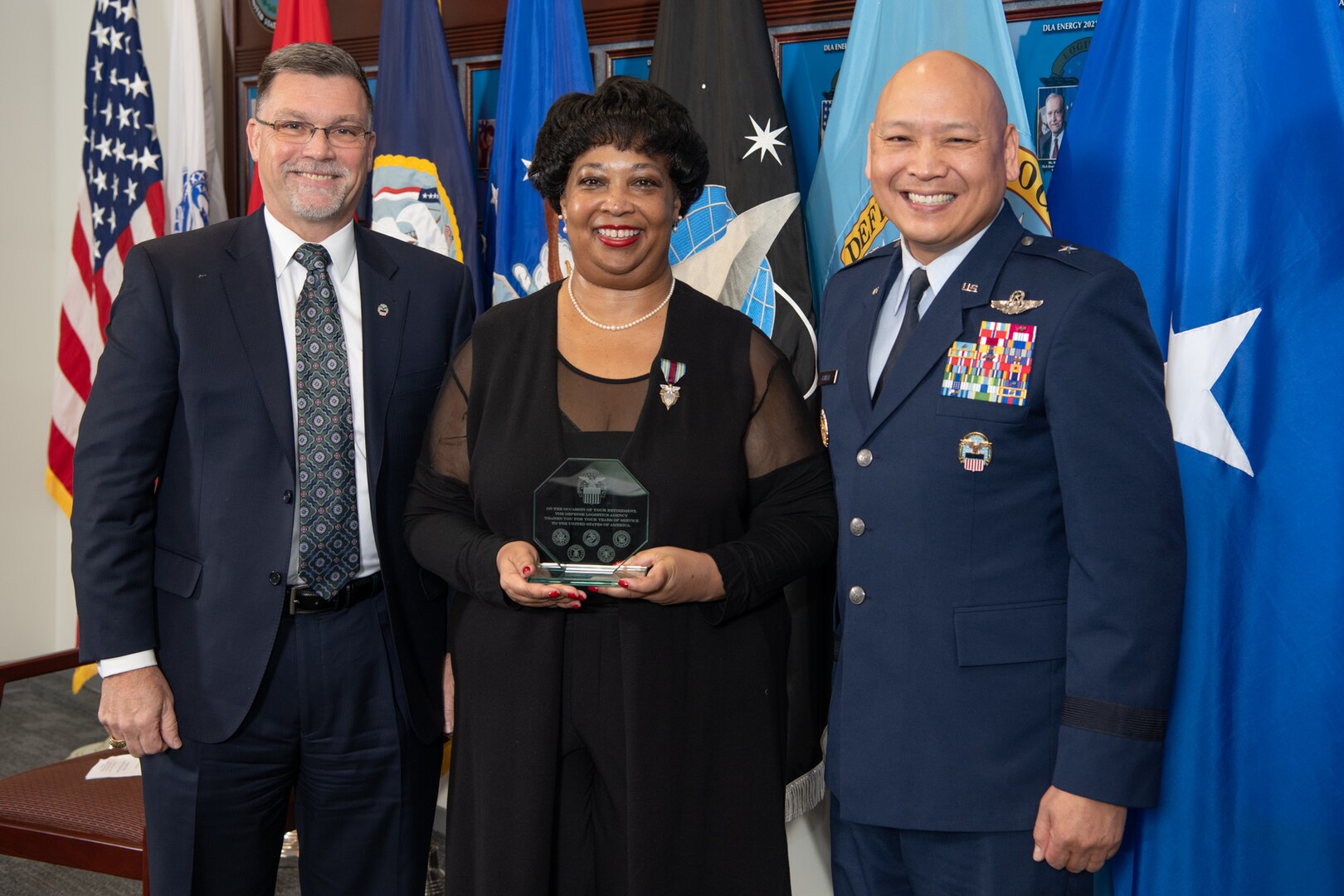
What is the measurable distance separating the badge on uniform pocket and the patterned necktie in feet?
3.41

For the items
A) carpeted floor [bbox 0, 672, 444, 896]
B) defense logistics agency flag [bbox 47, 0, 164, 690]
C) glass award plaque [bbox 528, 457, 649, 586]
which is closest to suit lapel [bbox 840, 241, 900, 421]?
glass award plaque [bbox 528, 457, 649, 586]

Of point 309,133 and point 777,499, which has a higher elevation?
point 309,133

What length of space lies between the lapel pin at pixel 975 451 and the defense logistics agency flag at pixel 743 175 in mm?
1141

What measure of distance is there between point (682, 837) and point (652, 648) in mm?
302

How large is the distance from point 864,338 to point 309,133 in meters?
1.08

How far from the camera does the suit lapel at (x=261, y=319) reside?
1.91 metres

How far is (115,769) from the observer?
2.69 m

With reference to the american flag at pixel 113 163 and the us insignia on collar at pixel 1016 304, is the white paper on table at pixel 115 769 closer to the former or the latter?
the american flag at pixel 113 163

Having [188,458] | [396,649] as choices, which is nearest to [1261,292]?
[396,649]

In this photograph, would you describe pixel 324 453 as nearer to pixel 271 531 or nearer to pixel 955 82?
pixel 271 531

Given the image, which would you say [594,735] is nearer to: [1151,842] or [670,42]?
[1151,842]

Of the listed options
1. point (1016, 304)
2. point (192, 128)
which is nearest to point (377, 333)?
point (1016, 304)

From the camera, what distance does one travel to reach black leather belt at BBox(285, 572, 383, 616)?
75.7 inches

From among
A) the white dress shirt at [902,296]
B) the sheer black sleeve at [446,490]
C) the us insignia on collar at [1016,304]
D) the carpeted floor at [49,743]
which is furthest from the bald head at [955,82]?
the carpeted floor at [49,743]
